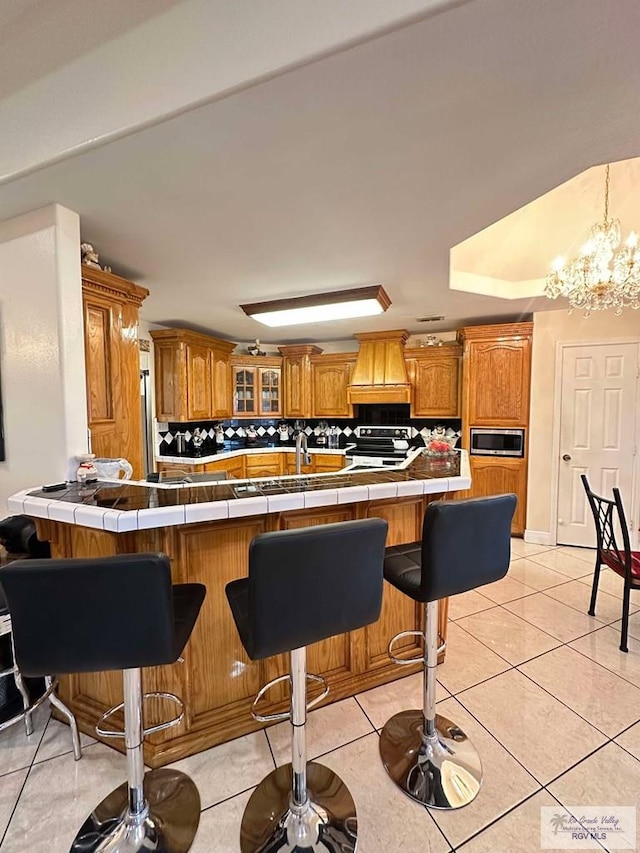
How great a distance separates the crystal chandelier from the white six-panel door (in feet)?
3.94

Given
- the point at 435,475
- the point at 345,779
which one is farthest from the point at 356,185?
the point at 345,779

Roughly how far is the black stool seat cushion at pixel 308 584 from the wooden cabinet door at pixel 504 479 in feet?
10.6

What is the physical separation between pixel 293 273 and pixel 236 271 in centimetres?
41

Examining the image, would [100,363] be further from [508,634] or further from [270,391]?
[270,391]

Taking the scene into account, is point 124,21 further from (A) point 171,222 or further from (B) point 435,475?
(B) point 435,475

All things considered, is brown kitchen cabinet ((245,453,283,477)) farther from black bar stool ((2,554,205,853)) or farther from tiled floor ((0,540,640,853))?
black bar stool ((2,554,205,853))

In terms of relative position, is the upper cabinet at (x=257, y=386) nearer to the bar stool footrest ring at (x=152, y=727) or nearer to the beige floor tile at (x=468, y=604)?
the beige floor tile at (x=468, y=604)

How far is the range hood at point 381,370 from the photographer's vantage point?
4750 millimetres

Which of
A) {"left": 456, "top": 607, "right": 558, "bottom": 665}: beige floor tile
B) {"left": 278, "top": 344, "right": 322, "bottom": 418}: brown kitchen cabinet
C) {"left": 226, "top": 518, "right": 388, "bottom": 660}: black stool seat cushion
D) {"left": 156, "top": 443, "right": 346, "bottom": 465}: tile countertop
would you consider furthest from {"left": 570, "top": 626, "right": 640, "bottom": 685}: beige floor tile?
{"left": 278, "top": 344, "right": 322, "bottom": 418}: brown kitchen cabinet

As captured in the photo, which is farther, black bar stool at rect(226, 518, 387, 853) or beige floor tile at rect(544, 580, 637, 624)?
beige floor tile at rect(544, 580, 637, 624)

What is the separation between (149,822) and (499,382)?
13.9ft

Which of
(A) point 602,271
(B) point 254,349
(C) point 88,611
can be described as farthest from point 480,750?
(B) point 254,349

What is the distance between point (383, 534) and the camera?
49.1 inches

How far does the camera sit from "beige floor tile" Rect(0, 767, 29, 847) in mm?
1392
